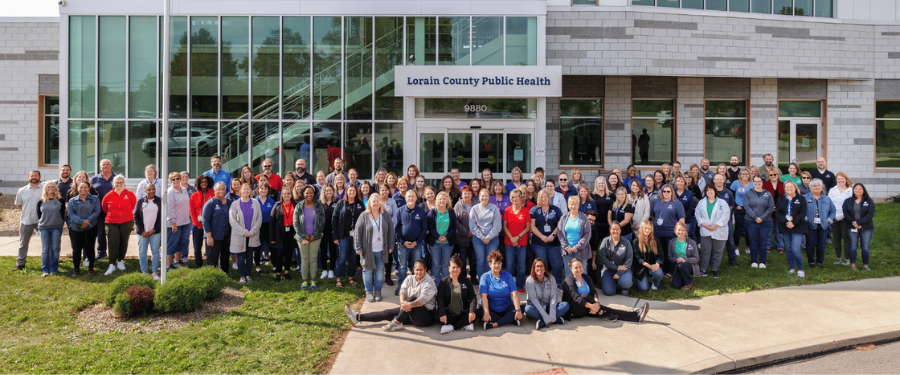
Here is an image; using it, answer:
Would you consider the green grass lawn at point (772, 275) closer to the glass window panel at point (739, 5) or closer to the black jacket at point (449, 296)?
the black jacket at point (449, 296)

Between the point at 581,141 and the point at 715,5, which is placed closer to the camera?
the point at 715,5

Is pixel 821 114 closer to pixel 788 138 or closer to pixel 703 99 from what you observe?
pixel 788 138

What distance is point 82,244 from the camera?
9430 millimetres

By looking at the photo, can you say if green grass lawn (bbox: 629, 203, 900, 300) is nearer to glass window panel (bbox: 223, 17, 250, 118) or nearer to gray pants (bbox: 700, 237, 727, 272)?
gray pants (bbox: 700, 237, 727, 272)

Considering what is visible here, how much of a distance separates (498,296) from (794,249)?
6.21 m

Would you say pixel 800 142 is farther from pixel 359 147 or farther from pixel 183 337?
pixel 183 337

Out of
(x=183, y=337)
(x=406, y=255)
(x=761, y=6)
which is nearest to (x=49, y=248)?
(x=183, y=337)

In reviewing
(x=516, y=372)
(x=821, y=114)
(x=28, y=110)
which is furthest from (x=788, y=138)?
(x=28, y=110)

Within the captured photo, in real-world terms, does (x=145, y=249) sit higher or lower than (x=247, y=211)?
lower

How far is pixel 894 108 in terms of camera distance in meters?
18.1

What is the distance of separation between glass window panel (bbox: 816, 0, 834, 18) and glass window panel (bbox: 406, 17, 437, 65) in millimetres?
13070

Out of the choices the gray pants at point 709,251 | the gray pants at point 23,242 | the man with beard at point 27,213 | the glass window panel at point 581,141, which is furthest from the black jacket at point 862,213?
the gray pants at point 23,242

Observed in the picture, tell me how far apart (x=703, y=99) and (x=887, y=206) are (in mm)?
6404

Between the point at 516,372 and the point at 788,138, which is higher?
the point at 788,138
